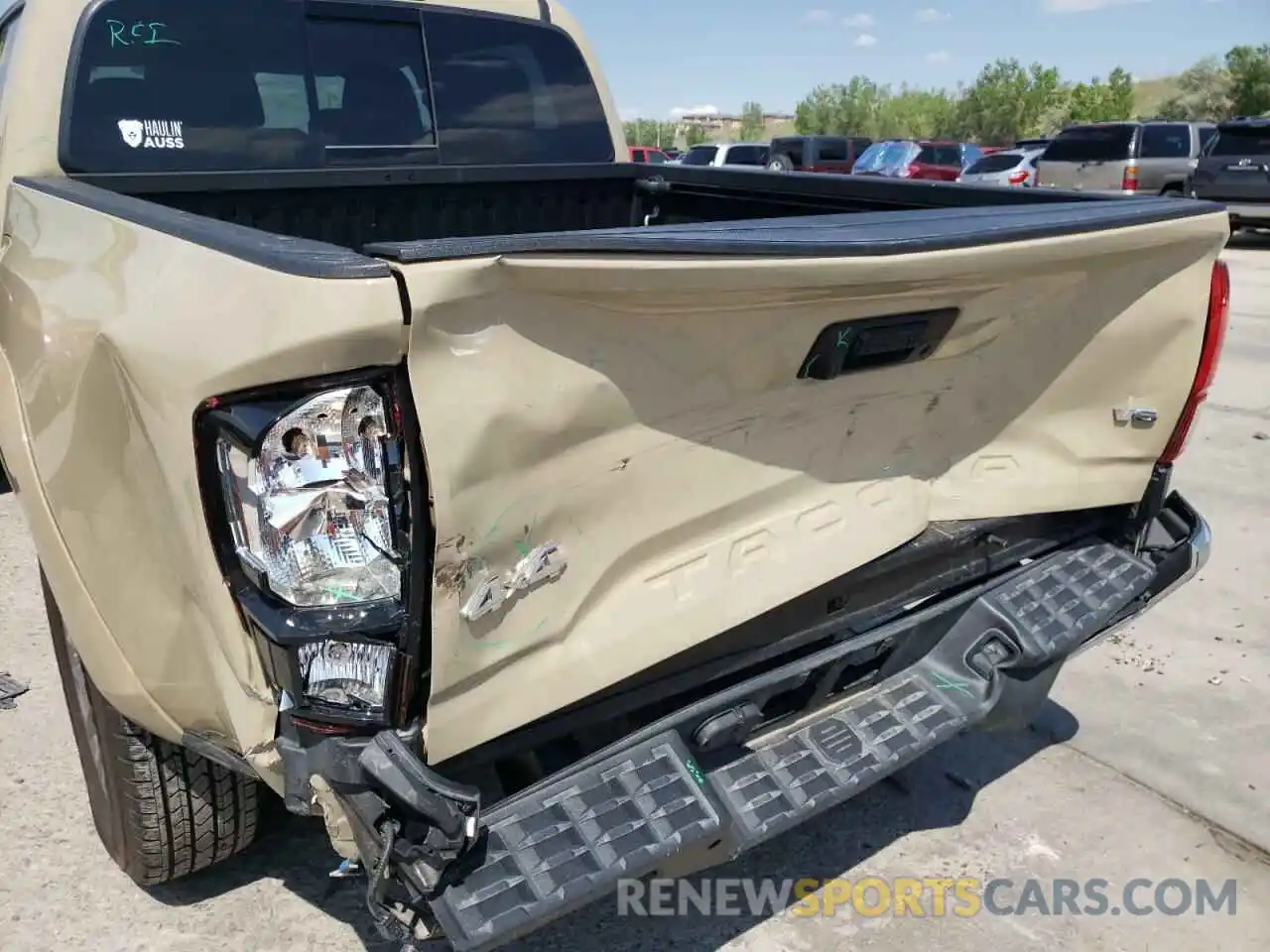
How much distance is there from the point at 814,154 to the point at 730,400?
876 inches

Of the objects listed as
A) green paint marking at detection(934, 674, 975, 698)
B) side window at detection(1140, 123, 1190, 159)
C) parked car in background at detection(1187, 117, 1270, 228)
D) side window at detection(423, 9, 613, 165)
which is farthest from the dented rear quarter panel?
side window at detection(1140, 123, 1190, 159)

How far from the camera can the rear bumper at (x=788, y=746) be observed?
5.74ft

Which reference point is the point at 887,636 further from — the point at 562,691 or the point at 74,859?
the point at 74,859

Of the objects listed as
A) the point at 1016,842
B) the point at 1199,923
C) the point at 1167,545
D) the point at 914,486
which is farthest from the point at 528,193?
the point at 1199,923

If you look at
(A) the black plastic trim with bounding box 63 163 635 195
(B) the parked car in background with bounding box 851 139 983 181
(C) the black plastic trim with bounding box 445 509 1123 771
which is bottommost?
(C) the black plastic trim with bounding box 445 509 1123 771

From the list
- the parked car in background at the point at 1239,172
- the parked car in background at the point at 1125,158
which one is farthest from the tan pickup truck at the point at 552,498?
the parked car in background at the point at 1125,158

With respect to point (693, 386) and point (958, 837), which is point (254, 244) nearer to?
point (693, 386)

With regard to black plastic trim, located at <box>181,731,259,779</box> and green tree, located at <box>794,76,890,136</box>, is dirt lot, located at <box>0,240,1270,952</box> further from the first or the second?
green tree, located at <box>794,76,890,136</box>

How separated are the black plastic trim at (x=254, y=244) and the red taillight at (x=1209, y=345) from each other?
2102 millimetres

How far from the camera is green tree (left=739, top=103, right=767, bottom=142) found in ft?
276

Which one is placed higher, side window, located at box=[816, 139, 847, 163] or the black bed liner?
the black bed liner

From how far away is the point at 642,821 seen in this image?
1.87 m

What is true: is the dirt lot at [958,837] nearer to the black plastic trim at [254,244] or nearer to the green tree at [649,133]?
the black plastic trim at [254,244]

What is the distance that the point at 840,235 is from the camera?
6.30 ft
